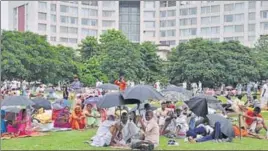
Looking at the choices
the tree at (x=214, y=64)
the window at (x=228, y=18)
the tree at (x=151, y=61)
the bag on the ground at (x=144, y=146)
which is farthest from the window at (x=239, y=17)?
the bag on the ground at (x=144, y=146)

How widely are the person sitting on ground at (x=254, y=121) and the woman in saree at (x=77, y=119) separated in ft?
17.6

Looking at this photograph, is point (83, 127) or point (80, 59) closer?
point (83, 127)

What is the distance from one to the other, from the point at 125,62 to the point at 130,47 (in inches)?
136

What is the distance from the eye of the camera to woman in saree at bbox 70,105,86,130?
15543mm

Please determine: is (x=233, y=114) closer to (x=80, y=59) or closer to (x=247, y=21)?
(x=80, y=59)

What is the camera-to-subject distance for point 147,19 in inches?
4011

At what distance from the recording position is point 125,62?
52.5 metres

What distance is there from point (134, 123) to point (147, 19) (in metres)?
90.9

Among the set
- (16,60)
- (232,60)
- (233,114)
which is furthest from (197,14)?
(233,114)

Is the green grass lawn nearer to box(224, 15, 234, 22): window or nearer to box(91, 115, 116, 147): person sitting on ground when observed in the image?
box(91, 115, 116, 147): person sitting on ground

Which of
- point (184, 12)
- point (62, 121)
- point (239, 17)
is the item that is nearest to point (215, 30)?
point (239, 17)

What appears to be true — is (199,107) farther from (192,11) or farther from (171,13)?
(171,13)

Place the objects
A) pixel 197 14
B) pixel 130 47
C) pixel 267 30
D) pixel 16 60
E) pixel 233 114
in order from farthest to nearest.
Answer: pixel 197 14 → pixel 267 30 → pixel 130 47 → pixel 16 60 → pixel 233 114

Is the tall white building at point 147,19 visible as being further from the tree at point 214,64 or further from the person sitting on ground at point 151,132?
the person sitting on ground at point 151,132
